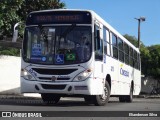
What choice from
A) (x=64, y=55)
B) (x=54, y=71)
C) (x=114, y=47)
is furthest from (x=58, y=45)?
(x=114, y=47)

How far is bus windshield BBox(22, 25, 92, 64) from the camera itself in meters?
16.2

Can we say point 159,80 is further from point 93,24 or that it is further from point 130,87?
point 93,24

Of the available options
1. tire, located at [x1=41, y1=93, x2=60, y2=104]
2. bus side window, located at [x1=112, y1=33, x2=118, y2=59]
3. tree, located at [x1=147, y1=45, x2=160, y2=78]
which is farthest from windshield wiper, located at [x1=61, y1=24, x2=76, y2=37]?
tree, located at [x1=147, y1=45, x2=160, y2=78]

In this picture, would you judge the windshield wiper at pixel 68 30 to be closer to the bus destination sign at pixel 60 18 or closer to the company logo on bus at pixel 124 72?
the bus destination sign at pixel 60 18

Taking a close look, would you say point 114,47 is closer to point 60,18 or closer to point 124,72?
point 124,72

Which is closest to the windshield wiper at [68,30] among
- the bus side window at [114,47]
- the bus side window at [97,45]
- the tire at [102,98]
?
the bus side window at [97,45]

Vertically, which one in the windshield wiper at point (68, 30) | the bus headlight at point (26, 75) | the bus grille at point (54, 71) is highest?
the windshield wiper at point (68, 30)

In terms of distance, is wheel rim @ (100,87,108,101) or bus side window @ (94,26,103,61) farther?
wheel rim @ (100,87,108,101)

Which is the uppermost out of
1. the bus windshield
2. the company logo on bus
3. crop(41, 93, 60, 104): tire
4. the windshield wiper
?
the windshield wiper

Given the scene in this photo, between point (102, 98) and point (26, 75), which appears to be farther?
point (102, 98)

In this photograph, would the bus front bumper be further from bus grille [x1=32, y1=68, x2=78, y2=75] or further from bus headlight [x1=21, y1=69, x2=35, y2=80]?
bus grille [x1=32, y1=68, x2=78, y2=75]

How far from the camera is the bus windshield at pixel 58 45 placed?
16203 millimetres

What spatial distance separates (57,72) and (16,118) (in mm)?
5437

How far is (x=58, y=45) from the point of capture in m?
16.5
